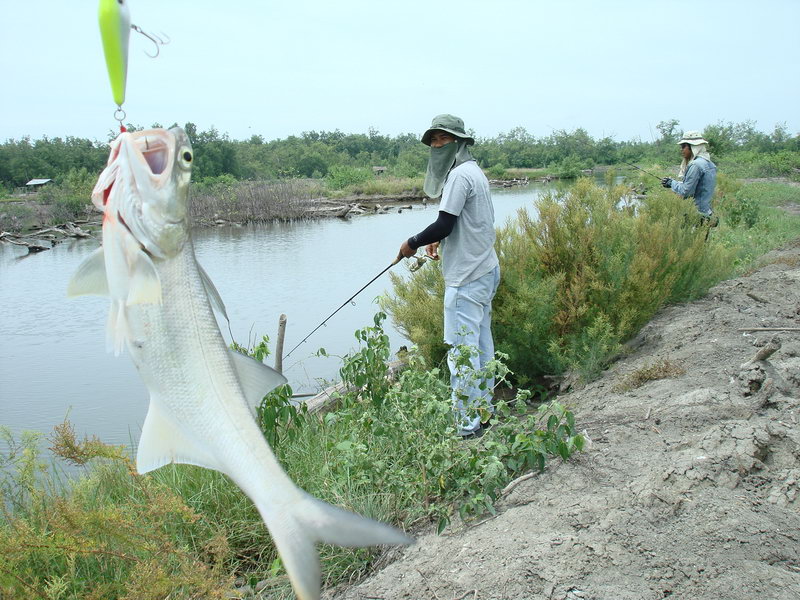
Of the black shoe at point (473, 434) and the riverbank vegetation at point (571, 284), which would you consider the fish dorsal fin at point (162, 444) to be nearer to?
the black shoe at point (473, 434)

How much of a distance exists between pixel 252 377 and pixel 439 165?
13.5 ft

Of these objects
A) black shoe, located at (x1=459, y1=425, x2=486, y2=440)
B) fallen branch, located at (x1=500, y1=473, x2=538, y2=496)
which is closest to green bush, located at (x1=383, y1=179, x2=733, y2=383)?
black shoe, located at (x1=459, y1=425, x2=486, y2=440)

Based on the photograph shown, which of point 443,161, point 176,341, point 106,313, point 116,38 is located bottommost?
point 106,313

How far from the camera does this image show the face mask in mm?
5547

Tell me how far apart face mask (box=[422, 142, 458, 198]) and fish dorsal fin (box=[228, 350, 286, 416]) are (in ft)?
13.2

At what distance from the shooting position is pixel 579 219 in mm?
7180

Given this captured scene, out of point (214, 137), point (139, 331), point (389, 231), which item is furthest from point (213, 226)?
point (139, 331)

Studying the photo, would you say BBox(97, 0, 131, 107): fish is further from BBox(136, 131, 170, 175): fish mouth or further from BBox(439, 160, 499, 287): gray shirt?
BBox(439, 160, 499, 287): gray shirt

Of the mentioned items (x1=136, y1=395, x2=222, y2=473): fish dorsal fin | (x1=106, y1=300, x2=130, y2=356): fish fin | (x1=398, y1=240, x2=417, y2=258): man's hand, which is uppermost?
(x1=106, y1=300, x2=130, y2=356): fish fin

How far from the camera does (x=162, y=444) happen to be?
174cm

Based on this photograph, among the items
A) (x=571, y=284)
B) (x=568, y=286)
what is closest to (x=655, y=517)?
(x=571, y=284)

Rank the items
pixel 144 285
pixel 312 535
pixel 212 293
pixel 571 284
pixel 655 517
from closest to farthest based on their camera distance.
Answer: pixel 312 535
pixel 144 285
pixel 212 293
pixel 655 517
pixel 571 284

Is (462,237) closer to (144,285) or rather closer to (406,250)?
(406,250)

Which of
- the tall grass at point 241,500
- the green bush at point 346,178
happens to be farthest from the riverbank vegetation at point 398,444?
the green bush at point 346,178
